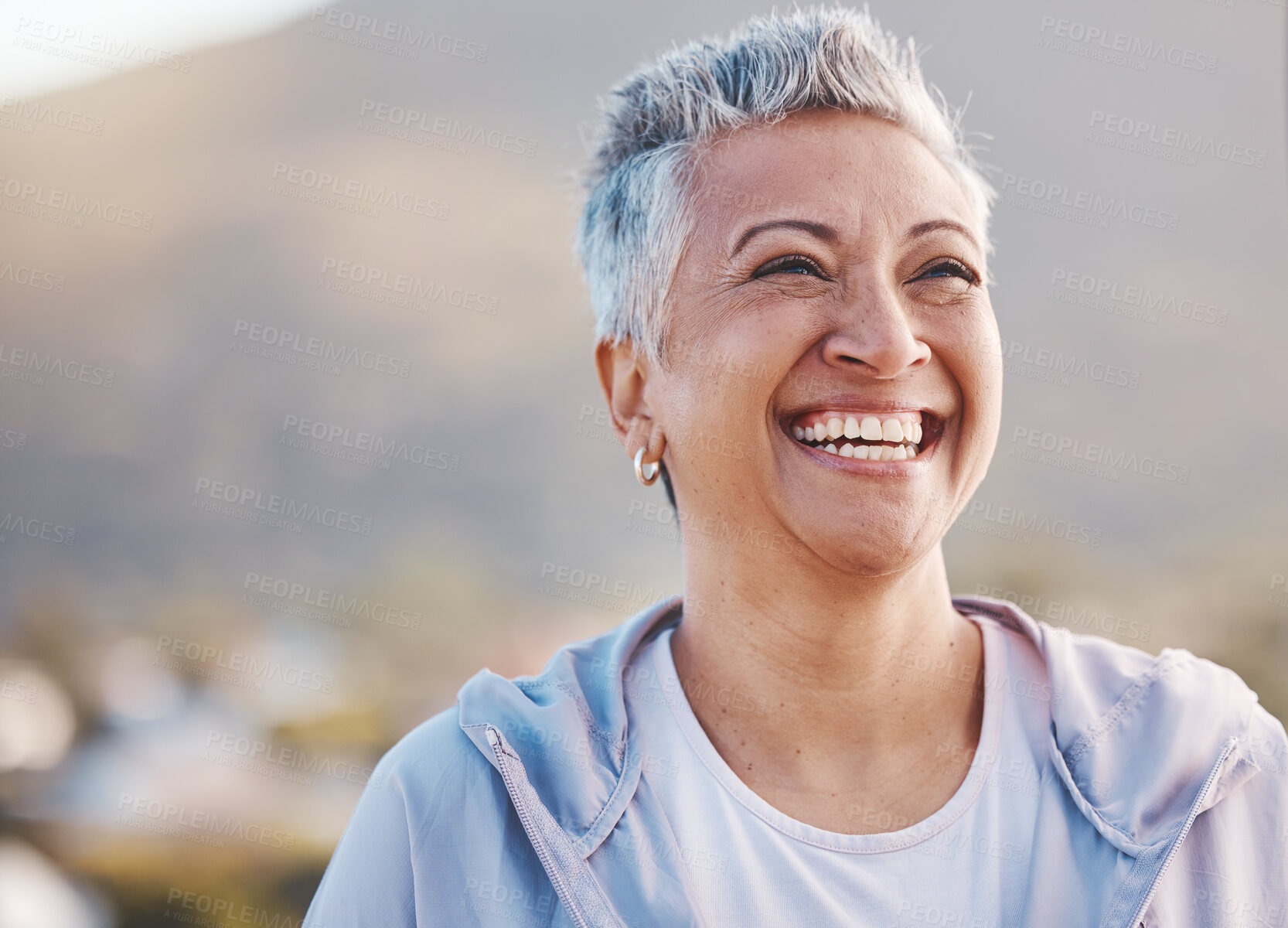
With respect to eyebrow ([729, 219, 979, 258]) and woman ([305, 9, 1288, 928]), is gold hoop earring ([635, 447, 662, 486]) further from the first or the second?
eyebrow ([729, 219, 979, 258])

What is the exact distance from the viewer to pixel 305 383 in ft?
18.6

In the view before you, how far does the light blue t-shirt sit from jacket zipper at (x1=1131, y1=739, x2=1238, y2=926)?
16 cm

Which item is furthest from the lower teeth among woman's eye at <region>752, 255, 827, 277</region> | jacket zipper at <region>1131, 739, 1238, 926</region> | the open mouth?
jacket zipper at <region>1131, 739, 1238, 926</region>

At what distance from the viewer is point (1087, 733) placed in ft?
5.35

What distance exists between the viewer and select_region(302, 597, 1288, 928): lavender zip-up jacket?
1461 mm

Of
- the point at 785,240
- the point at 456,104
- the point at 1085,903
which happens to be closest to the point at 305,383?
the point at 456,104

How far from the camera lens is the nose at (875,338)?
1.54m

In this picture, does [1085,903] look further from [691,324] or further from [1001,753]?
[691,324]

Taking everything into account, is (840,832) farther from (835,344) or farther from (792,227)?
(792,227)

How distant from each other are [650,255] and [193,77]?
4979 mm

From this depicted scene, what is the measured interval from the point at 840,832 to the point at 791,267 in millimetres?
885

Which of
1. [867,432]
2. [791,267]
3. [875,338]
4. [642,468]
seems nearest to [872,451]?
[867,432]

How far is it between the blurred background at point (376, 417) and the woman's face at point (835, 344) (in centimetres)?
330

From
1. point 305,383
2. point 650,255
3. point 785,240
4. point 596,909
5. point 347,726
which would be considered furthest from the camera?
point 305,383
